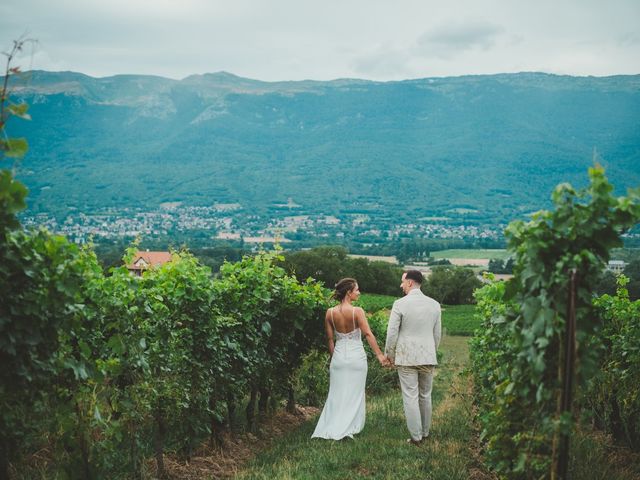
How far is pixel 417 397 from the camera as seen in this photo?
916 cm

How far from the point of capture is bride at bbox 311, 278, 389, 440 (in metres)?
9.95

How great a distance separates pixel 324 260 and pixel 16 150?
74.3 meters

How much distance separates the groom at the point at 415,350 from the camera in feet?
30.0

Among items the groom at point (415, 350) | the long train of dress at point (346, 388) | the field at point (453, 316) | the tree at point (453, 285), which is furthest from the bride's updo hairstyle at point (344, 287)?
the tree at point (453, 285)

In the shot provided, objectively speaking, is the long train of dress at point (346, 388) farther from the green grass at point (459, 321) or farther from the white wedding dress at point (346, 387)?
the green grass at point (459, 321)

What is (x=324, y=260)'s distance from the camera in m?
78.7

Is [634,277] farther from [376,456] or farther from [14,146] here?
[14,146]

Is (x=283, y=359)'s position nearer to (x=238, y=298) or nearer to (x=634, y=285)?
(x=238, y=298)

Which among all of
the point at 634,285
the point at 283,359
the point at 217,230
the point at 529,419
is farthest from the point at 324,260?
the point at 217,230

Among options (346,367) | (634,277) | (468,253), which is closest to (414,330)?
(346,367)

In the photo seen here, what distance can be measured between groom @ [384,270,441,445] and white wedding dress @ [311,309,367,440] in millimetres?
793

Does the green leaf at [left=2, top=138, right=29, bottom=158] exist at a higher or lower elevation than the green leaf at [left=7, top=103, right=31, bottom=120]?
lower

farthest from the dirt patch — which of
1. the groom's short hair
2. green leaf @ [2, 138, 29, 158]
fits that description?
green leaf @ [2, 138, 29, 158]

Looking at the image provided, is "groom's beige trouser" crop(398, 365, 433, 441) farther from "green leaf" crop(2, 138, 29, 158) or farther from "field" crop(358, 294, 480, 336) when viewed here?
"field" crop(358, 294, 480, 336)
